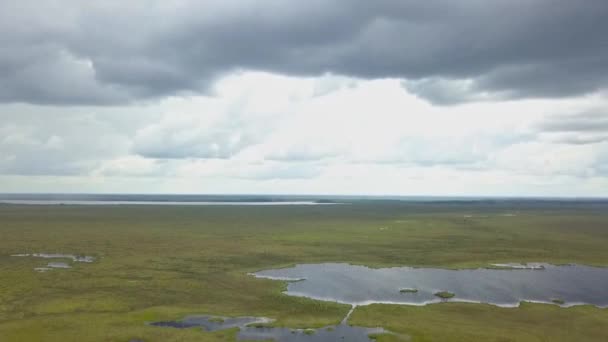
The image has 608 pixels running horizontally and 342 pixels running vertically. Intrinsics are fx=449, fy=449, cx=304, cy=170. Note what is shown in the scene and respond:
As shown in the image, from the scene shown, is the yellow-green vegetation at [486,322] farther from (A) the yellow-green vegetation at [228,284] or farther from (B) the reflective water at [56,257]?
(B) the reflective water at [56,257]

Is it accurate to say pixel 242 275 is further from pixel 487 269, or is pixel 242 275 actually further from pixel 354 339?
pixel 487 269

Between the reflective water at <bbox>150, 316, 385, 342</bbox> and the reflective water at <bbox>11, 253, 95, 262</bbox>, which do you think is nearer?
the reflective water at <bbox>150, 316, 385, 342</bbox>

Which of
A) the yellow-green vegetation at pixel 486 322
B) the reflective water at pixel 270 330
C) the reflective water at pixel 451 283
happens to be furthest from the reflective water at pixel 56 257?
the yellow-green vegetation at pixel 486 322

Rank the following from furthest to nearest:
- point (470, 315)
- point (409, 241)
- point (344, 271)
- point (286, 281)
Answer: point (409, 241), point (344, 271), point (286, 281), point (470, 315)

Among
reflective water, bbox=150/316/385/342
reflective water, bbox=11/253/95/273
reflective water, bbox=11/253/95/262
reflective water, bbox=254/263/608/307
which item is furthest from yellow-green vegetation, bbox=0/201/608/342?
reflective water, bbox=254/263/608/307

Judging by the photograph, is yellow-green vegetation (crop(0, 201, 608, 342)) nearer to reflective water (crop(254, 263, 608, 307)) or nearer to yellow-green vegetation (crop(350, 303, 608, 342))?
yellow-green vegetation (crop(350, 303, 608, 342))

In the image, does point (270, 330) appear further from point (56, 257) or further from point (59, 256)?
point (59, 256)

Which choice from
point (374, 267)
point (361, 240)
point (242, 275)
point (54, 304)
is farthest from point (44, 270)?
point (361, 240)
